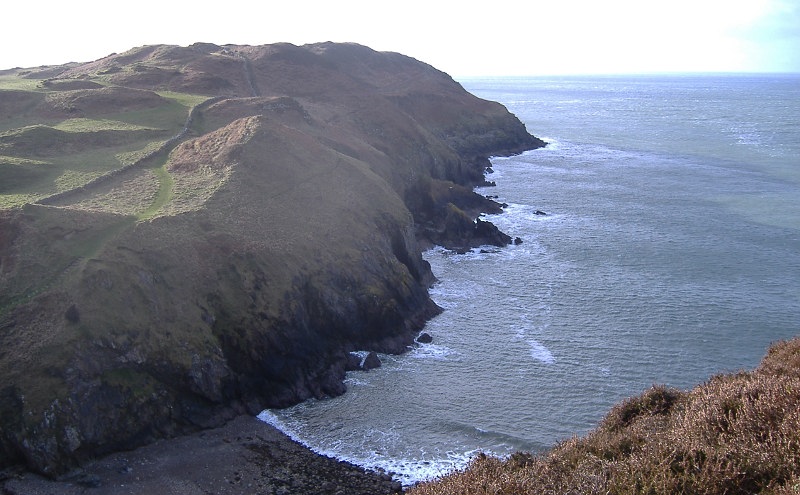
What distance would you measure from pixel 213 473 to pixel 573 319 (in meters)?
28.6

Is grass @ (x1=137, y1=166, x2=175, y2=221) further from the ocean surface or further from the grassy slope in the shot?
the ocean surface

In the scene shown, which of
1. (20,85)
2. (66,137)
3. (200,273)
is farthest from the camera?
(20,85)

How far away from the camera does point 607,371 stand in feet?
133

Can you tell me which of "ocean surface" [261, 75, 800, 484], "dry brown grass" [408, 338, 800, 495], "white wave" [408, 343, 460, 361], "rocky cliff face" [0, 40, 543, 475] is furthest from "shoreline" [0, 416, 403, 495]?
"white wave" [408, 343, 460, 361]

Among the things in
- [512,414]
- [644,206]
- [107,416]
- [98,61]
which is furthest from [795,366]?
[98,61]

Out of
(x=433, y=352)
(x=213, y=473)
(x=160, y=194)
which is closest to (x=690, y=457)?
(x=213, y=473)

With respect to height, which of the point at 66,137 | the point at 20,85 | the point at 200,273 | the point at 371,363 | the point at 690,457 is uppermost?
the point at 20,85

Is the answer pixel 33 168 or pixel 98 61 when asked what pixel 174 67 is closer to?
pixel 98 61

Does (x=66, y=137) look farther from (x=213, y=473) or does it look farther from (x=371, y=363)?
(x=213, y=473)

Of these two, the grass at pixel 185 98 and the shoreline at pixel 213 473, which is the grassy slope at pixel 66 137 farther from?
the shoreline at pixel 213 473

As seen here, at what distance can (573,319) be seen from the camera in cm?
4853

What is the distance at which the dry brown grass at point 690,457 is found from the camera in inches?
651

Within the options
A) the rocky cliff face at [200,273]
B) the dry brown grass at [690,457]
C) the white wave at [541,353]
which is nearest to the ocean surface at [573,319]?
the white wave at [541,353]

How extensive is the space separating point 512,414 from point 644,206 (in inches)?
2140
